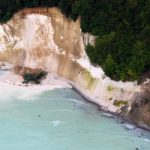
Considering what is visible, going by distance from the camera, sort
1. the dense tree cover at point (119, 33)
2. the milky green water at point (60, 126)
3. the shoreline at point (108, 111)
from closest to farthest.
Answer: the milky green water at point (60, 126), the shoreline at point (108, 111), the dense tree cover at point (119, 33)

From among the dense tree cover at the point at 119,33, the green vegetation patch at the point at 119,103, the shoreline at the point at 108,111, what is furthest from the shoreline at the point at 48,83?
the dense tree cover at the point at 119,33

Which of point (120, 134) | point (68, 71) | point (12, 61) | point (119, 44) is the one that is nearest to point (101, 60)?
point (119, 44)

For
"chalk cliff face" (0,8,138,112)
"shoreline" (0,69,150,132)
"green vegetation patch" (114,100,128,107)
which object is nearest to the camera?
"green vegetation patch" (114,100,128,107)

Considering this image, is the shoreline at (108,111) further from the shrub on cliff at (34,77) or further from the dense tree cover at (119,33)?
the shrub on cliff at (34,77)

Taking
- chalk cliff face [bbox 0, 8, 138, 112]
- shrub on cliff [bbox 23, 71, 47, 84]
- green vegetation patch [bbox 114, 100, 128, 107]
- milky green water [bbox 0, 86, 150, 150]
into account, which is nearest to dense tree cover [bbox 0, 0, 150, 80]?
chalk cliff face [bbox 0, 8, 138, 112]

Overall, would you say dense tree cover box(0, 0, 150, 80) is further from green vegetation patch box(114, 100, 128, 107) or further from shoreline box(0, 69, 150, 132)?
shoreline box(0, 69, 150, 132)

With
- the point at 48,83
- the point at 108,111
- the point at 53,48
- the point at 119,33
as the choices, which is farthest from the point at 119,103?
the point at 53,48

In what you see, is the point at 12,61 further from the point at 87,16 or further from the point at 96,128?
the point at 96,128
